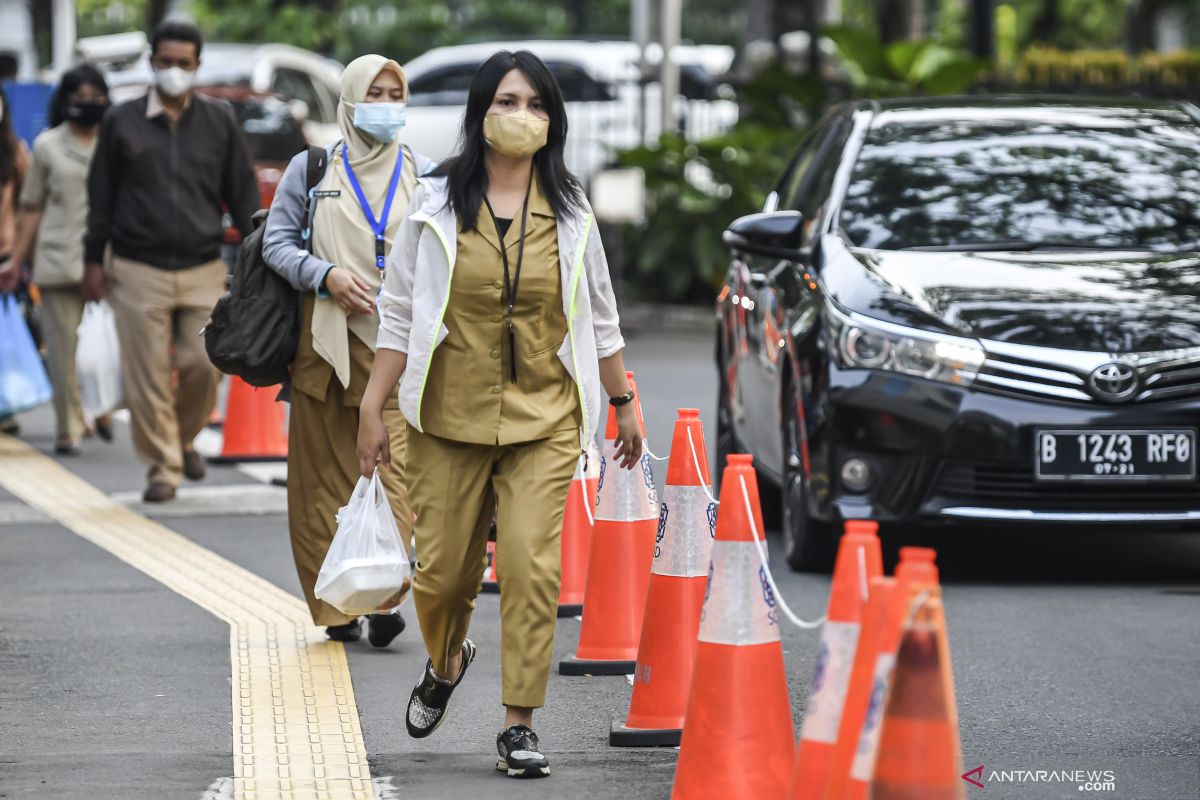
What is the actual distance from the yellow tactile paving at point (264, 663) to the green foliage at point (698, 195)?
9.24 m

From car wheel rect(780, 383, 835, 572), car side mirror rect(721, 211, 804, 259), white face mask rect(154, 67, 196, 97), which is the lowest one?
car wheel rect(780, 383, 835, 572)

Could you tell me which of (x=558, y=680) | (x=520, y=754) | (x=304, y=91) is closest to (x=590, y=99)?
(x=304, y=91)

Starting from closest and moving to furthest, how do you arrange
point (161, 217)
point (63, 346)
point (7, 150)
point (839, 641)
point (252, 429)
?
1. point (839, 641)
2. point (161, 217)
3. point (252, 429)
4. point (63, 346)
5. point (7, 150)

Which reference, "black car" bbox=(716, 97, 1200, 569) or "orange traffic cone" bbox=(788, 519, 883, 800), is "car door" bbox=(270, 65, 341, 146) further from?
"orange traffic cone" bbox=(788, 519, 883, 800)

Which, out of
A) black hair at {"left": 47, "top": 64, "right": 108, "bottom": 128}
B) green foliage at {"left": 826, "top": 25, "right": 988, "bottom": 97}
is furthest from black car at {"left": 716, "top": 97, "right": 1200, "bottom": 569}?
green foliage at {"left": 826, "top": 25, "right": 988, "bottom": 97}

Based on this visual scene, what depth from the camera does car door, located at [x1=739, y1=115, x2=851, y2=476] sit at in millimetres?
8164

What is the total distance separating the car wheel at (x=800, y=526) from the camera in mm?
7883

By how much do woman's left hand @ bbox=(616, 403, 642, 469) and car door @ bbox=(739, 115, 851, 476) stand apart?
8.12ft

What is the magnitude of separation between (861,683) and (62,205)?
8.38 meters

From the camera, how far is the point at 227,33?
3778 cm

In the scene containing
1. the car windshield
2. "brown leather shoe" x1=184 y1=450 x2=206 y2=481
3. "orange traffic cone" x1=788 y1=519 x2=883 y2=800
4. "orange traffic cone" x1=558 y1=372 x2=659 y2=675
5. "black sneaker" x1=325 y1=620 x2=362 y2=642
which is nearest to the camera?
"orange traffic cone" x1=788 y1=519 x2=883 y2=800

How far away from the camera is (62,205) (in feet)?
38.1

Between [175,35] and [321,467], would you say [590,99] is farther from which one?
[321,467]

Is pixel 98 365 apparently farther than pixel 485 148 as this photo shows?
Yes
